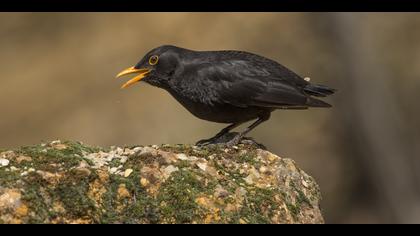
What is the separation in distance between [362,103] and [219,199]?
10.9m

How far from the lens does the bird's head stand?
8.45 metres

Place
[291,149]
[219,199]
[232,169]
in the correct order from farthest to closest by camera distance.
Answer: [291,149] → [232,169] → [219,199]

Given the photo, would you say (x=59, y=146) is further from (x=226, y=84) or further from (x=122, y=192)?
(x=226, y=84)

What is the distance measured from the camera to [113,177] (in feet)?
19.7

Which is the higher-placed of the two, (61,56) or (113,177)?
(61,56)

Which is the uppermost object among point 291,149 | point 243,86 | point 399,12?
point 399,12

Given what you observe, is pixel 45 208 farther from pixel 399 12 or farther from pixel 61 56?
pixel 399 12

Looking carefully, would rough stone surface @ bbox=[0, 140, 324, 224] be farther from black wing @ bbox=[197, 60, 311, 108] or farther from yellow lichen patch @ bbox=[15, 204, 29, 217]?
black wing @ bbox=[197, 60, 311, 108]

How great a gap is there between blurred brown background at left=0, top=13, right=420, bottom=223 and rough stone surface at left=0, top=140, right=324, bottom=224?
817 cm

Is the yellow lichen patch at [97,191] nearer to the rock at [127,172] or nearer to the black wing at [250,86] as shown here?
the rock at [127,172]

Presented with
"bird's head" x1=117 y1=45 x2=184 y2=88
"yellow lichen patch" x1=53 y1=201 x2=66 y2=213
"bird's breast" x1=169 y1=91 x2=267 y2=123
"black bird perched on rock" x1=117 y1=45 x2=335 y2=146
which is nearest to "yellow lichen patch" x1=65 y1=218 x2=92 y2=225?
"yellow lichen patch" x1=53 y1=201 x2=66 y2=213

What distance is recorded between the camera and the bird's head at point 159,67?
8.45 meters

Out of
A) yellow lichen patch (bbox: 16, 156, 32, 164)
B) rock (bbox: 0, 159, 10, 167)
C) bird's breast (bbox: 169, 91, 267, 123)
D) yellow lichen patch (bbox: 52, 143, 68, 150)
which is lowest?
rock (bbox: 0, 159, 10, 167)
